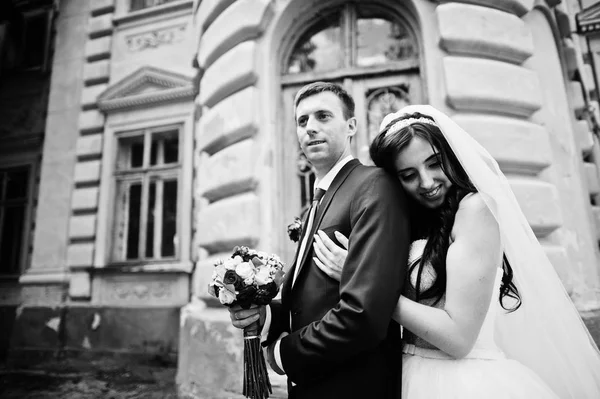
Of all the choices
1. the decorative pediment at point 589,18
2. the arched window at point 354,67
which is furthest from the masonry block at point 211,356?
the decorative pediment at point 589,18

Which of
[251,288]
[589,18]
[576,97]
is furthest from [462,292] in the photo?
[589,18]

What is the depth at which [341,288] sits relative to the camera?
3.91 feet

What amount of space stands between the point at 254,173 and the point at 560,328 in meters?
2.84

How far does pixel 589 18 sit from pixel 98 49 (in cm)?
785

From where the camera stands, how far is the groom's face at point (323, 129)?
1.58 metres

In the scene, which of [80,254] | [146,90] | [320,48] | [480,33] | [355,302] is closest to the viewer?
[355,302]

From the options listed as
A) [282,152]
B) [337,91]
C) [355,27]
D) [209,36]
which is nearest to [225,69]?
[209,36]

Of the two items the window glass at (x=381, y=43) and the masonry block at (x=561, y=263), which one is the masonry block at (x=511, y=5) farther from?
the masonry block at (x=561, y=263)

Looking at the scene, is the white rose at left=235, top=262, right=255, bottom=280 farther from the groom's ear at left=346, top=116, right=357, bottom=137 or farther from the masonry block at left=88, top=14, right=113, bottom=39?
the masonry block at left=88, top=14, right=113, bottom=39

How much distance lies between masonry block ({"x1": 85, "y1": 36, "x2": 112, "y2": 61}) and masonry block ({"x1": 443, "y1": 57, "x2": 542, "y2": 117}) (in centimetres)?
594

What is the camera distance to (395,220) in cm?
124

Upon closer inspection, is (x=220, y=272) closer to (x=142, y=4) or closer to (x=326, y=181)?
(x=326, y=181)

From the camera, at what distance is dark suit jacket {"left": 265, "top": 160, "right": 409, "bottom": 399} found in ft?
3.72

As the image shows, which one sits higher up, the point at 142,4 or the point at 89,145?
the point at 142,4
